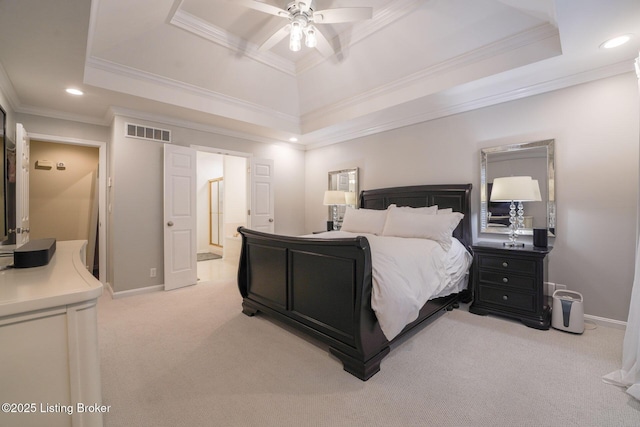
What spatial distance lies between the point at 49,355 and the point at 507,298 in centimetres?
354

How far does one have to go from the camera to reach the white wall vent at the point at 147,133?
3.73 meters

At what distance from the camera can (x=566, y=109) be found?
9.50ft

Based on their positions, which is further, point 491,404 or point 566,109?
point 566,109

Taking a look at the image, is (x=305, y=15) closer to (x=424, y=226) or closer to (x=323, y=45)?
(x=323, y=45)

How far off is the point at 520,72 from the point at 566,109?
67cm

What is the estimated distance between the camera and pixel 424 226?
3154 millimetres

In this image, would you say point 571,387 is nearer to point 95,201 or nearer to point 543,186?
point 543,186

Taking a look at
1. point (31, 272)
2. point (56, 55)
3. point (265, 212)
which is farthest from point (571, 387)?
point (56, 55)

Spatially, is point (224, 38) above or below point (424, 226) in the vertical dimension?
above

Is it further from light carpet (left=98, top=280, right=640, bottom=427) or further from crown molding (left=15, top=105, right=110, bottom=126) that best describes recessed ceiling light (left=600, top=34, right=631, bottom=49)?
crown molding (left=15, top=105, right=110, bottom=126)

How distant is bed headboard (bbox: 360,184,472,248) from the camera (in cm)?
346

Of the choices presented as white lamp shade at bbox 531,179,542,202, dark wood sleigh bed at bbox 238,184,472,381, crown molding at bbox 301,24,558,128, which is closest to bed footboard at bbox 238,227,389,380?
dark wood sleigh bed at bbox 238,184,472,381

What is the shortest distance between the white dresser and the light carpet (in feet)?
2.84

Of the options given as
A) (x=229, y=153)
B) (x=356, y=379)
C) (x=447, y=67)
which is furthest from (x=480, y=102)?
(x=229, y=153)
